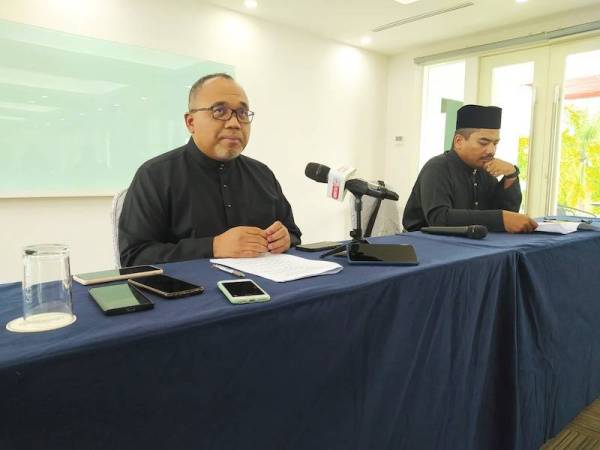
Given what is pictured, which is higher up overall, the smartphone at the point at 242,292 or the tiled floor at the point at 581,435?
the smartphone at the point at 242,292

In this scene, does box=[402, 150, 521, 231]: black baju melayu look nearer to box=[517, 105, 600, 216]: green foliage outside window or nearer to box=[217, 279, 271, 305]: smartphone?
box=[217, 279, 271, 305]: smartphone

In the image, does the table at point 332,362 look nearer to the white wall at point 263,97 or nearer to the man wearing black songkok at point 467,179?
the man wearing black songkok at point 467,179

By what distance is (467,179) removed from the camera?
2299 millimetres

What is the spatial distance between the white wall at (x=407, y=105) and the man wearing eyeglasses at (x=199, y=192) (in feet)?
13.6

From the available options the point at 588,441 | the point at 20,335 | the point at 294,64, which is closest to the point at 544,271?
the point at 588,441

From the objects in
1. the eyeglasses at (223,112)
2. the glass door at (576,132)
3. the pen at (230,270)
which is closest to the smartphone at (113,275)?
the pen at (230,270)

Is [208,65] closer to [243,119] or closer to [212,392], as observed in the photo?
[243,119]

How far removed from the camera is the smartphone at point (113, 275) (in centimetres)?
90

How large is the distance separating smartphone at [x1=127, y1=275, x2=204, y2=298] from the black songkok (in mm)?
1890

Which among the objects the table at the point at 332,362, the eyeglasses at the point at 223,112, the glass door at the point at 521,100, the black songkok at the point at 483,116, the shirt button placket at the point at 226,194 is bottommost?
the table at the point at 332,362

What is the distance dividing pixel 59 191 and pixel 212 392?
3158 mm

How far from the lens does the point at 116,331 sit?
24.7 inches

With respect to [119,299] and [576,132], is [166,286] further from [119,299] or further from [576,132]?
[576,132]

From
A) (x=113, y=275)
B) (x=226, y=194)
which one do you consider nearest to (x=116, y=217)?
(x=226, y=194)
